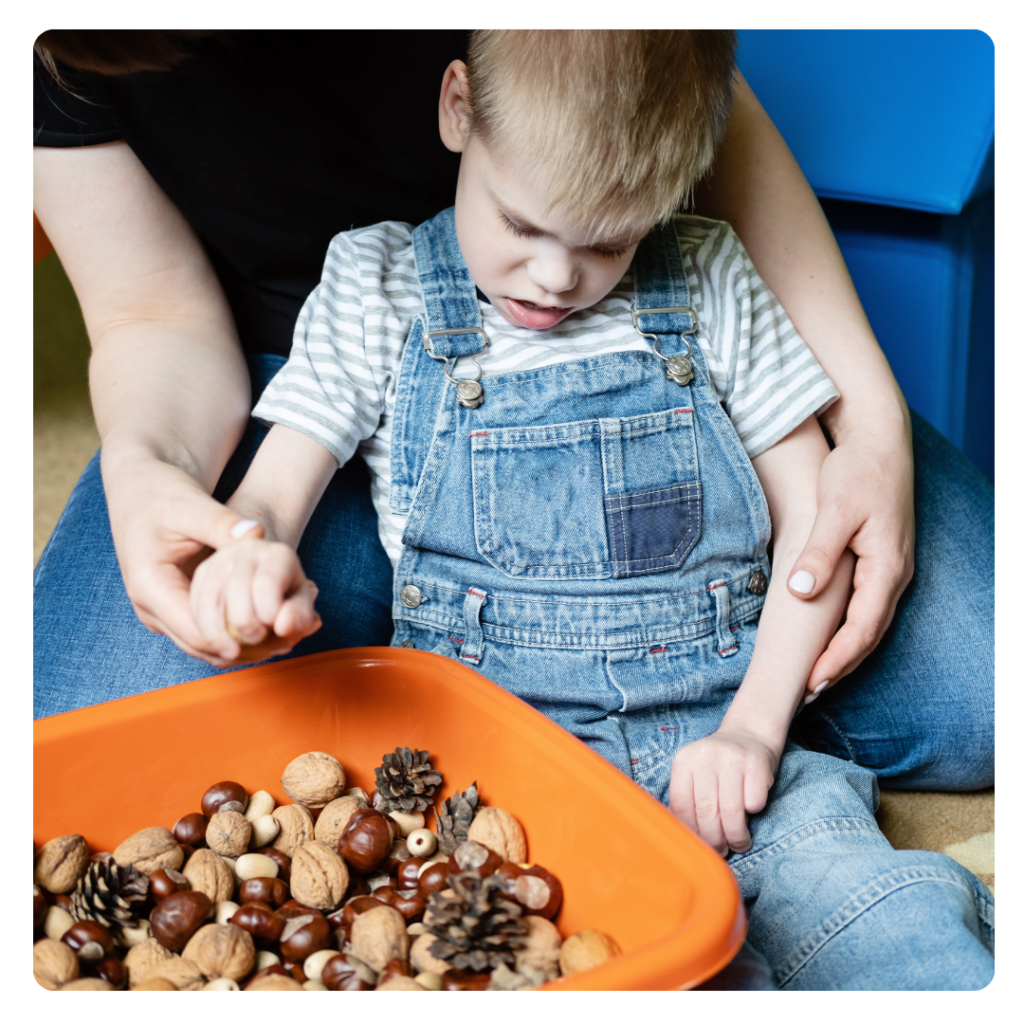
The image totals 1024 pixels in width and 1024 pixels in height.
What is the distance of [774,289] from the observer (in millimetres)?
945

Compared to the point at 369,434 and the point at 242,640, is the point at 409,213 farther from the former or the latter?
the point at 242,640

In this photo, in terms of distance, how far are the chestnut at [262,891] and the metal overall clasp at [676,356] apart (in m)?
0.50

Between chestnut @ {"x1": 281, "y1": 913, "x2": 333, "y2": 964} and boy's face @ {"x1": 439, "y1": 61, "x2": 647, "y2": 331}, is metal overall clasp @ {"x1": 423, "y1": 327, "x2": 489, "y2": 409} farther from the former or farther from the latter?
chestnut @ {"x1": 281, "y1": 913, "x2": 333, "y2": 964}

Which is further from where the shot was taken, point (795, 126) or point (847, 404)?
point (795, 126)

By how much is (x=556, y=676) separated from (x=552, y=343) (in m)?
0.28

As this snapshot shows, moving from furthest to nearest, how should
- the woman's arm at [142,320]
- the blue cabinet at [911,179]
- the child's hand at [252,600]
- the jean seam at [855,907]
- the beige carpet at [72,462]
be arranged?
1. the blue cabinet at [911,179]
2. the beige carpet at [72,462]
3. the woman's arm at [142,320]
4. the jean seam at [855,907]
5. the child's hand at [252,600]

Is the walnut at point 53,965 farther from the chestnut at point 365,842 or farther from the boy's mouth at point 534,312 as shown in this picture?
the boy's mouth at point 534,312

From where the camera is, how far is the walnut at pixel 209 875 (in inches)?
24.0

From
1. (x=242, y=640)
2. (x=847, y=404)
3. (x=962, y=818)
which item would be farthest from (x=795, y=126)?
(x=242, y=640)

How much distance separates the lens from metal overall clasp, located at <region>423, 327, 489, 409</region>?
772mm

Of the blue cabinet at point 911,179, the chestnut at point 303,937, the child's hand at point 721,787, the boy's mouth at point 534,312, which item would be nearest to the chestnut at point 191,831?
the chestnut at point 303,937

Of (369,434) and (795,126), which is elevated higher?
(795,126)

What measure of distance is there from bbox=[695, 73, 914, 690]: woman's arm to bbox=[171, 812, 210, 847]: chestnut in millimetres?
497
